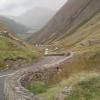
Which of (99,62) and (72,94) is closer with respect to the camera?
(72,94)

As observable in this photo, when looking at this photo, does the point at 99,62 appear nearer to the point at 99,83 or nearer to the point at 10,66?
the point at 99,83

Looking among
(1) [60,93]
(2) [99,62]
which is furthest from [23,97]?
(2) [99,62]

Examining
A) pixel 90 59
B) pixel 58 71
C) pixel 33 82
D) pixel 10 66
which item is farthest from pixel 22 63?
pixel 33 82

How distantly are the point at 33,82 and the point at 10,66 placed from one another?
29159 millimetres

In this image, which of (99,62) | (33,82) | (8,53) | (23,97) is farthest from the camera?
(8,53)

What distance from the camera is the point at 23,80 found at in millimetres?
19047

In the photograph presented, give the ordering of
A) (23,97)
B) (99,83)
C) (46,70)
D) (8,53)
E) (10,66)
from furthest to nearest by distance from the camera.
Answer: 1. (8,53)
2. (10,66)
3. (46,70)
4. (99,83)
5. (23,97)

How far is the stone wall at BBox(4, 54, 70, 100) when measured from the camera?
14.0m

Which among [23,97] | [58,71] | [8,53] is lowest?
[23,97]

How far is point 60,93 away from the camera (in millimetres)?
13422

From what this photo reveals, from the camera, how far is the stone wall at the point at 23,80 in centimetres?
1398

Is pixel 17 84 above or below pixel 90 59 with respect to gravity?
below

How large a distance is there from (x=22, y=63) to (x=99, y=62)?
892 inches

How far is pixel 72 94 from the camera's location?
1344 centimetres
